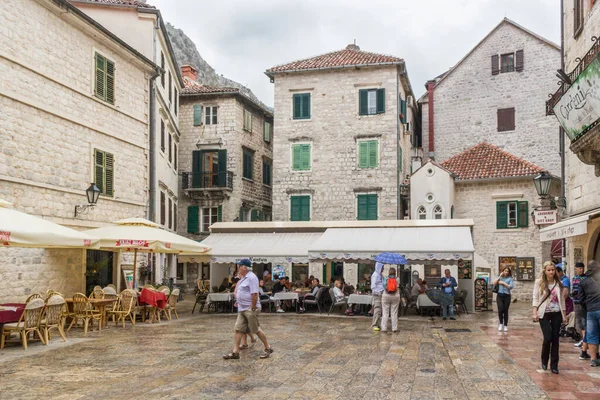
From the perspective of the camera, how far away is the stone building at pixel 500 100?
3033 centimetres

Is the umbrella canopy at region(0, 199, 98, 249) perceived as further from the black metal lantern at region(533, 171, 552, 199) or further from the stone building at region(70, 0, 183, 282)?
the black metal lantern at region(533, 171, 552, 199)

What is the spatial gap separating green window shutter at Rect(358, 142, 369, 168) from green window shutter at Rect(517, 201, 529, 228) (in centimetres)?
685

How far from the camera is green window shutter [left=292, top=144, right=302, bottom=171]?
2956 cm

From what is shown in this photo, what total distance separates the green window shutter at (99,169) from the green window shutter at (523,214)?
683 inches

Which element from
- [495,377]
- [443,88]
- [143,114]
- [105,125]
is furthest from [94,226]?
[443,88]

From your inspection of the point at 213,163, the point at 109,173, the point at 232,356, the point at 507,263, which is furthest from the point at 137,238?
→ the point at 507,263

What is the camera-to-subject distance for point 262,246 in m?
20.9

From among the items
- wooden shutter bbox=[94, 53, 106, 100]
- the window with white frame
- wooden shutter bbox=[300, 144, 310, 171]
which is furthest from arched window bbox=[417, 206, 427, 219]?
wooden shutter bbox=[94, 53, 106, 100]

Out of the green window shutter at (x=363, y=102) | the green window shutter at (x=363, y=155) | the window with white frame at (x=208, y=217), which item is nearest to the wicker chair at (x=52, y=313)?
the green window shutter at (x=363, y=155)

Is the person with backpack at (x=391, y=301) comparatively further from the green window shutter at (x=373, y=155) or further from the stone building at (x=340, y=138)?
the green window shutter at (x=373, y=155)

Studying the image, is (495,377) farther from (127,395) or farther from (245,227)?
(245,227)

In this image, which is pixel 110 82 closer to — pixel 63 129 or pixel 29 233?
pixel 63 129

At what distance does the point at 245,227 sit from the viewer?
23.1 metres

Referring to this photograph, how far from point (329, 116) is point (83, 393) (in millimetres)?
23041
